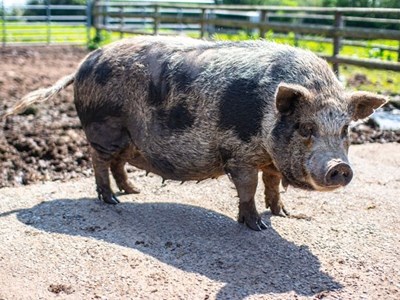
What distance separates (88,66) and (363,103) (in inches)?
91.9

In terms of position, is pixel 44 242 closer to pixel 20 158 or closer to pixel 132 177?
pixel 132 177

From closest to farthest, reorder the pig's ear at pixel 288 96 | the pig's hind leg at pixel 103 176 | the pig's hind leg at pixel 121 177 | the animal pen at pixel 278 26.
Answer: the pig's ear at pixel 288 96 < the pig's hind leg at pixel 103 176 < the pig's hind leg at pixel 121 177 < the animal pen at pixel 278 26

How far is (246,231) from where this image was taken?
16.3 feet

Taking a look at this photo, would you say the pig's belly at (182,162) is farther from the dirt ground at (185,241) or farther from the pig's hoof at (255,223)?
the pig's hoof at (255,223)

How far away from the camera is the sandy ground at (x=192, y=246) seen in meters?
4.06

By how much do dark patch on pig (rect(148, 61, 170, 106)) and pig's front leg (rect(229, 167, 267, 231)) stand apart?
84 centimetres

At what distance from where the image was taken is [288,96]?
4.54 metres

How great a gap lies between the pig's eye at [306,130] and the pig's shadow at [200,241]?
0.79 meters

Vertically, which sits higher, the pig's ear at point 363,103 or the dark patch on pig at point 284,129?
the pig's ear at point 363,103

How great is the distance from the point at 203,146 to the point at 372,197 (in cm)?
166

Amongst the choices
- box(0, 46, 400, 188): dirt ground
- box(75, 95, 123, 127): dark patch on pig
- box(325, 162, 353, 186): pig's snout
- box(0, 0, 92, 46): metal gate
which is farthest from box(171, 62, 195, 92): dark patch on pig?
box(0, 0, 92, 46): metal gate

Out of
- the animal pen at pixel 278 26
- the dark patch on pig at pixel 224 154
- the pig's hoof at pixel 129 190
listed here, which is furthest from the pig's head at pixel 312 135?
the animal pen at pixel 278 26

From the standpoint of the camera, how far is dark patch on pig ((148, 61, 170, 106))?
17.5 feet

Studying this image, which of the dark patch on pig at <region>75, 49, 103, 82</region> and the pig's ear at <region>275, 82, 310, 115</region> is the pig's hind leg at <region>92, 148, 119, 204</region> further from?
the pig's ear at <region>275, 82, 310, 115</region>
